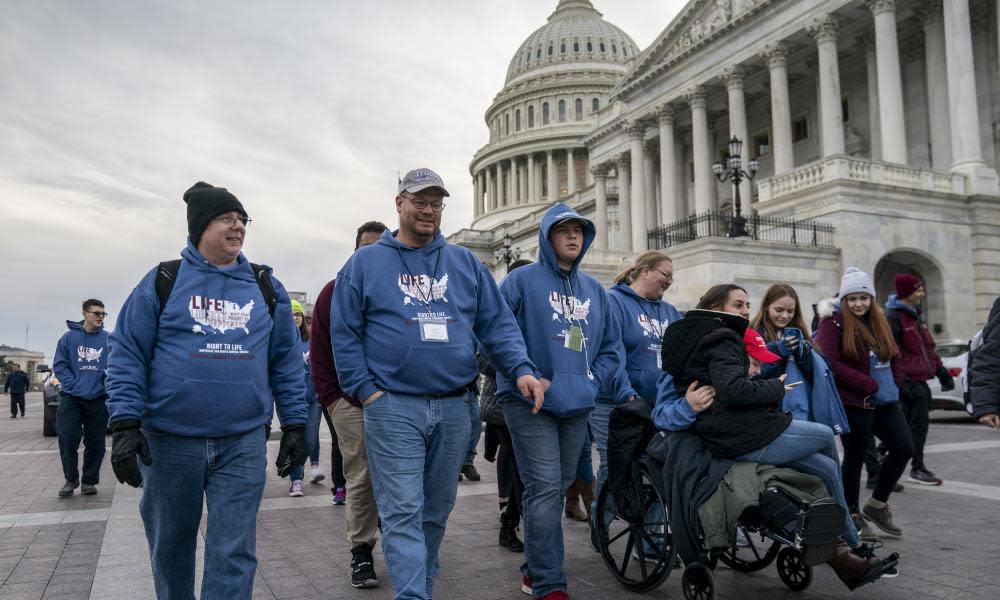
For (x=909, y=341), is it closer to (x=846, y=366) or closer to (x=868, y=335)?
(x=868, y=335)

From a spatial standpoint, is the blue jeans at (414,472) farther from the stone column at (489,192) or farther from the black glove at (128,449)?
the stone column at (489,192)

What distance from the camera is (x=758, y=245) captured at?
22141mm

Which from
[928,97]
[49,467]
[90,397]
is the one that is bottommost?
[49,467]

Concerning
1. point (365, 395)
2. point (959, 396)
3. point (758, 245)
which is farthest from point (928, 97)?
point (365, 395)

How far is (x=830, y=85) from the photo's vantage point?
30078 millimetres

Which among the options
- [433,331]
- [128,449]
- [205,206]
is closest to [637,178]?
[433,331]

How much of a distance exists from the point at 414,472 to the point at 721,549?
5.49 feet

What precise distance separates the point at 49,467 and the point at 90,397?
296cm

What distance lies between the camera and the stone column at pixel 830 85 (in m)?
30.0

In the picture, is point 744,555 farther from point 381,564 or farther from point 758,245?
point 758,245

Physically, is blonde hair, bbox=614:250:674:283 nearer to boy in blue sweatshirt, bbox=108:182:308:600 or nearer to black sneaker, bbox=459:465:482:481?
boy in blue sweatshirt, bbox=108:182:308:600

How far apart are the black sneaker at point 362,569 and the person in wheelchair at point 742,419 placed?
2.01 meters

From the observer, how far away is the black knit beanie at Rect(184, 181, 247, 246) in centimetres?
377

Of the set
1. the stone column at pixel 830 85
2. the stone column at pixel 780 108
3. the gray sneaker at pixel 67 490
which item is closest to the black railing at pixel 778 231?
the stone column at pixel 830 85
